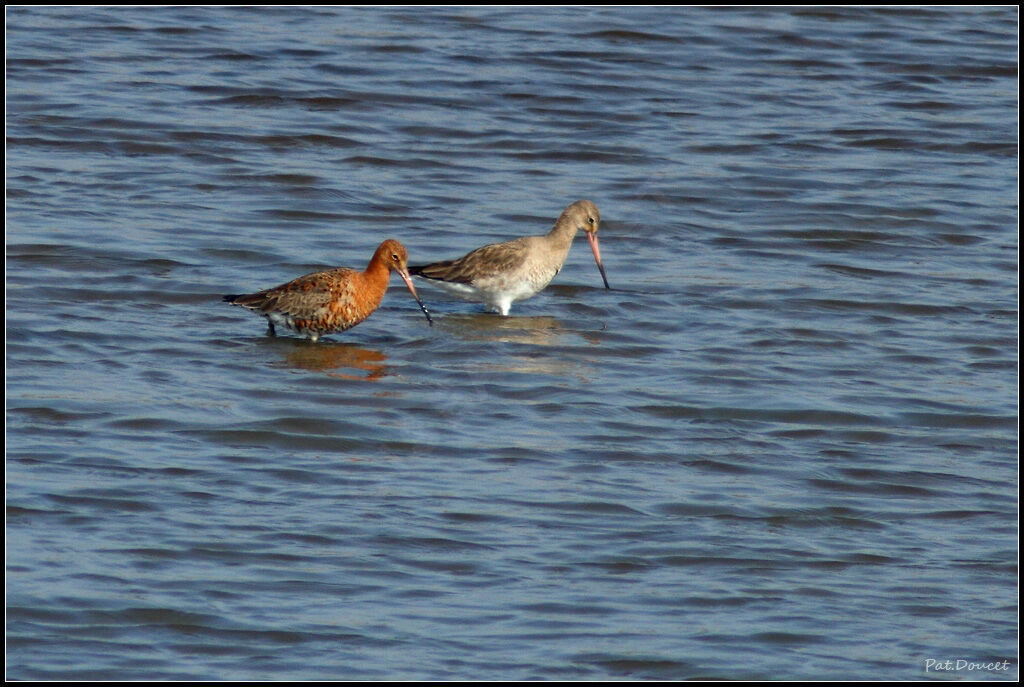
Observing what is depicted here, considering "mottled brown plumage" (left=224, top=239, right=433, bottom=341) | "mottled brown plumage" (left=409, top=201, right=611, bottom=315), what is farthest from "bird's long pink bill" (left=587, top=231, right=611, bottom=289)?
"mottled brown plumage" (left=224, top=239, right=433, bottom=341)

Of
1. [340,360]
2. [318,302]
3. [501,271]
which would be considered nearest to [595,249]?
[501,271]

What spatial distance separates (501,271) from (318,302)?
62.0 inches

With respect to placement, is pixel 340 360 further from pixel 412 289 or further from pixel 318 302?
pixel 412 289

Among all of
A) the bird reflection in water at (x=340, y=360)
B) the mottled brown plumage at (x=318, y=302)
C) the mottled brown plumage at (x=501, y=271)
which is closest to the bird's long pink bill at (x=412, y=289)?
the mottled brown plumage at (x=501, y=271)

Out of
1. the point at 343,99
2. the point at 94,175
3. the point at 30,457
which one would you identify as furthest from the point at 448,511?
the point at 343,99

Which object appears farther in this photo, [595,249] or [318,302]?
[595,249]

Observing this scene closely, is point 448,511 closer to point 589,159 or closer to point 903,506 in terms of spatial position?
point 903,506

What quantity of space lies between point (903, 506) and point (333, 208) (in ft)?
22.5

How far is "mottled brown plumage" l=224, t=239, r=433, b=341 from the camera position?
11.2 metres

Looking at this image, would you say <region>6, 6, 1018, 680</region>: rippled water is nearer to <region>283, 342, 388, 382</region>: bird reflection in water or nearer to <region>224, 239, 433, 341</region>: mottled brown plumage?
<region>283, 342, 388, 382</region>: bird reflection in water

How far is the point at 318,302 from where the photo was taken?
36.7 ft

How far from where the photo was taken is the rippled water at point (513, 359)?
7164 mm

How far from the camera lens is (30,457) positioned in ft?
28.4

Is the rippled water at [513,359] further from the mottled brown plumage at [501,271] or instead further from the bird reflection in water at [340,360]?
the mottled brown plumage at [501,271]
